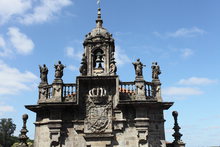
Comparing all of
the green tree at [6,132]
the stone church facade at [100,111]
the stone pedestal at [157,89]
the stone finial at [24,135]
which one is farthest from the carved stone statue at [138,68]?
the green tree at [6,132]

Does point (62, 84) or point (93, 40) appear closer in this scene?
point (62, 84)

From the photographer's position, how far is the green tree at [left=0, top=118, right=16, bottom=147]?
71000 millimetres

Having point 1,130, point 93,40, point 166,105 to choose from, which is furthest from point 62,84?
point 1,130

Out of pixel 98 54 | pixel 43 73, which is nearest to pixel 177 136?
pixel 98 54

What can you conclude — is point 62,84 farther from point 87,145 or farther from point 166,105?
point 166,105

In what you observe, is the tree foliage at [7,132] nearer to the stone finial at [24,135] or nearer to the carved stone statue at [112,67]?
the stone finial at [24,135]

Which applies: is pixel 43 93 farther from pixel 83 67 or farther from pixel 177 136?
pixel 177 136

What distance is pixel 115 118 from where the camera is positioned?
47.6 ft

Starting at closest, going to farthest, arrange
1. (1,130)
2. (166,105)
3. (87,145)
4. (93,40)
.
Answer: (87,145), (166,105), (93,40), (1,130)

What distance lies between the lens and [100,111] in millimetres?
14516

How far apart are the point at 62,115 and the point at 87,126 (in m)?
1.66

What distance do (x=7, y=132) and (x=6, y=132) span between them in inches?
16.1

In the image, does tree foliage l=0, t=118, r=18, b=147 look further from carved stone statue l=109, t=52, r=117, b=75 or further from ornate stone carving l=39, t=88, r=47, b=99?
carved stone statue l=109, t=52, r=117, b=75

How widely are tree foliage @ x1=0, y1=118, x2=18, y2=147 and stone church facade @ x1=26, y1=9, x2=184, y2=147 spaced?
63584 millimetres
